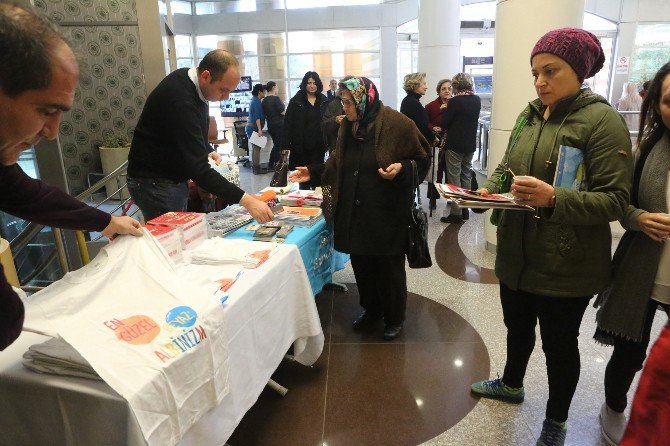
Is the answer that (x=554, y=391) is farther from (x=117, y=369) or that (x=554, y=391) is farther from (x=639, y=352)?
(x=117, y=369)

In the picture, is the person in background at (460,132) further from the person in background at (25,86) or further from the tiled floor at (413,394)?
the person in background at (25,86)

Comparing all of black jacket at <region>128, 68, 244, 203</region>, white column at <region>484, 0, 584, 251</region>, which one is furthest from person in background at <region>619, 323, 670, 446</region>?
white column at <region>484, 0, 584, 251</region>

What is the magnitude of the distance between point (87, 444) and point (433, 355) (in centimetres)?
186

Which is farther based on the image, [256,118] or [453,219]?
[256,118]

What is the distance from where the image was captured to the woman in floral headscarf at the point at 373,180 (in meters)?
2.29

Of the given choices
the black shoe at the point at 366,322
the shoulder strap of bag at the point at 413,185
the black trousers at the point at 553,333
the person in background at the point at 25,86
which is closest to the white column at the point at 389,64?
the black shoe at the point at 366,322

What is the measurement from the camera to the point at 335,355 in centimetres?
254

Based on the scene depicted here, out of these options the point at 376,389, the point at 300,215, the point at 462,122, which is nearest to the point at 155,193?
the point at 300,215

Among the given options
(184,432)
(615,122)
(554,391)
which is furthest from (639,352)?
(184,432)

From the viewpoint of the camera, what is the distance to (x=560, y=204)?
4.57ft

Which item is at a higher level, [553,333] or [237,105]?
[237,105]

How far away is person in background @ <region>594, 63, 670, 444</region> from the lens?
1.45 metres

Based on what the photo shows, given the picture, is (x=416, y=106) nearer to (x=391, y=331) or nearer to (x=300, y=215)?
(x=300, y=215)

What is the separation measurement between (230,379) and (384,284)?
4.38 feet
